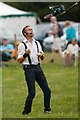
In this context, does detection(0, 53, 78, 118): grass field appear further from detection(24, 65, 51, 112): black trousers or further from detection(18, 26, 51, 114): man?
detection(18, 26, 51, 114): man

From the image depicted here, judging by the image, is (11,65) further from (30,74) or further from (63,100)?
(30,74)

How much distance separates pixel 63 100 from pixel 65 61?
912 centimetres

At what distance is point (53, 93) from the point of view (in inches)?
532

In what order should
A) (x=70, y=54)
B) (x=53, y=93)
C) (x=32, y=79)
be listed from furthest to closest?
(x=70, y=54) → (x=53, y=93) → (x=32, y=79)

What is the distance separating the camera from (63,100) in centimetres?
1222

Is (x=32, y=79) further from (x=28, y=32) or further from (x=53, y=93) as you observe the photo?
(x=53, y=93)

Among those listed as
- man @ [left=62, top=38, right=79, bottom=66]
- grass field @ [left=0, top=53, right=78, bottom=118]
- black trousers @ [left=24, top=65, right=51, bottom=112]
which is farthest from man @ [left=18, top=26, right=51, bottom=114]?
man @ [left=62, top=38, right=79, bottom=66]

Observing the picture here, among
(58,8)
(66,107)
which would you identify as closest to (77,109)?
(66,107)

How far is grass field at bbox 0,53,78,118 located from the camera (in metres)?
10.4

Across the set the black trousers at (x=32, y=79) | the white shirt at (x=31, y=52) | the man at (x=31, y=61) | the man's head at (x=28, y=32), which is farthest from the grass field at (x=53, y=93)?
the man's head at (x=28, y=32)

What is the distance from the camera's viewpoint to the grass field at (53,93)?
10.4 meters

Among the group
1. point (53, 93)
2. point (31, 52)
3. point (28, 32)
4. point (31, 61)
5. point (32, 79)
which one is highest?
point (28, 32)

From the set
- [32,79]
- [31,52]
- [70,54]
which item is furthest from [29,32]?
[70,54]

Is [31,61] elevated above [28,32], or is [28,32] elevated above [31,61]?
[28,32]
